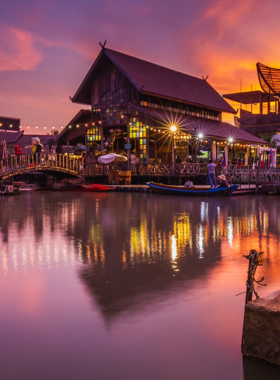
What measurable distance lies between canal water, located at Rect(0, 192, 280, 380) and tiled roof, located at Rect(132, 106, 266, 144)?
20.8 meters

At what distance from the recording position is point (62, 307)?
5.07 metres

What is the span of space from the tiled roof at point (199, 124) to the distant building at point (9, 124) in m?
54.4

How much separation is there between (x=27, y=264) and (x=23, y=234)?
3.36 meters

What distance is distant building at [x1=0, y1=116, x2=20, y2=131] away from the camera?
82.5 m

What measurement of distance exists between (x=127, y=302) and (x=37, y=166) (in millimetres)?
25650

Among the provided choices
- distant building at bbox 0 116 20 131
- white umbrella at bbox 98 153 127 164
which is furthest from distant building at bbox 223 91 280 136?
distant building at bbox 0 116 20 131

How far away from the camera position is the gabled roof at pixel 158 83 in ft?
108

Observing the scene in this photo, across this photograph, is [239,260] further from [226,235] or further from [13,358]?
[13,358]

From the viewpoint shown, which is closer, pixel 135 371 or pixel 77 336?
pixel 135 371

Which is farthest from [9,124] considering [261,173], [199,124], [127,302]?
[127,302]

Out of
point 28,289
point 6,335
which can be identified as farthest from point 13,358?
point 28,289

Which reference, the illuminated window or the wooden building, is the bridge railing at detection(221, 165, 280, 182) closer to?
the wooden building

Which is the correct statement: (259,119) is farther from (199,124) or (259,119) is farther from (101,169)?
(101,169)

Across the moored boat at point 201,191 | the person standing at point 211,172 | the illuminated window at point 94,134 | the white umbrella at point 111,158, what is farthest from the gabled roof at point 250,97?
the moored boat at point 201,191
